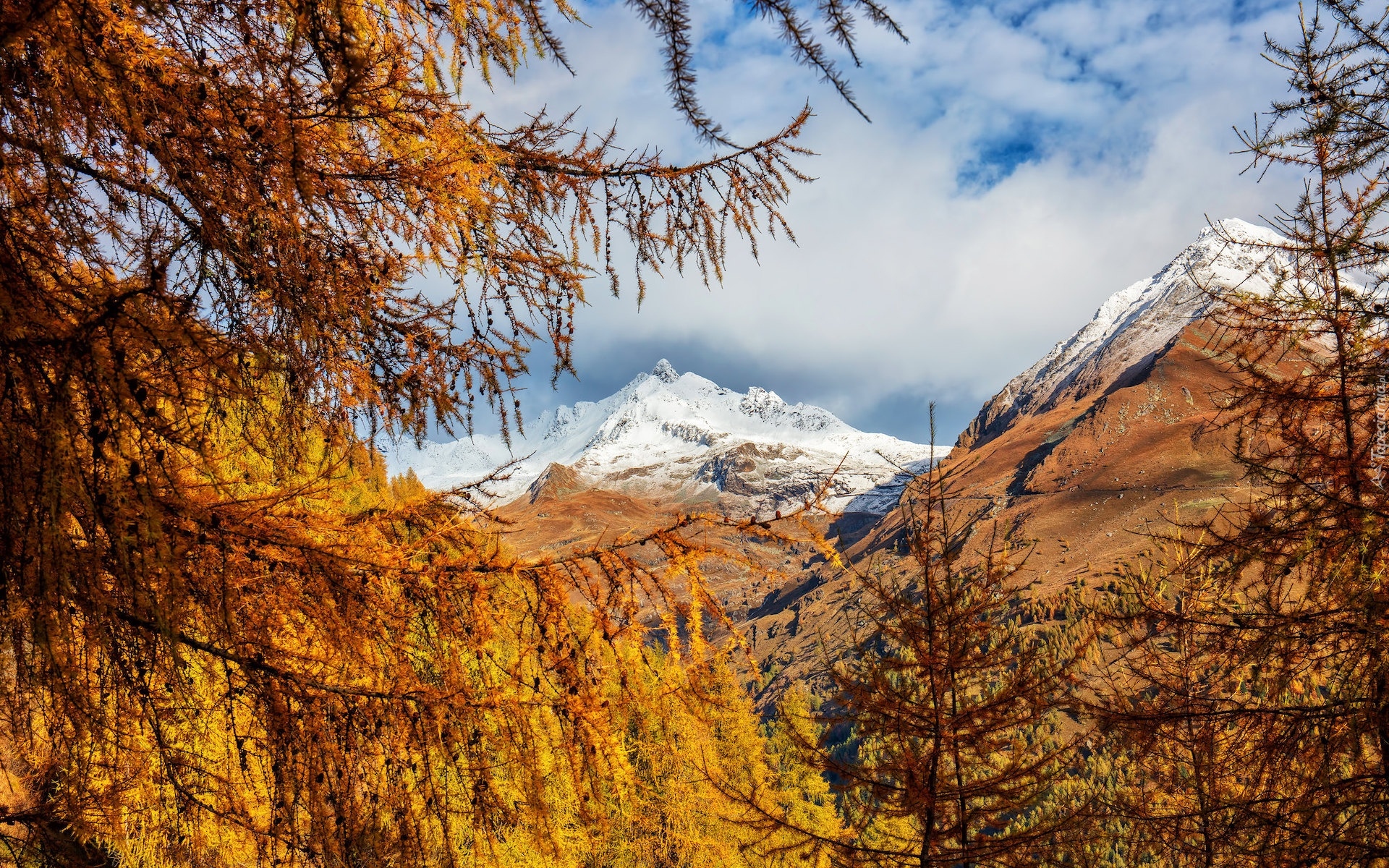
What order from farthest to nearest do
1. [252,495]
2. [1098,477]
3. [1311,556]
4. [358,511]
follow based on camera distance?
1. [1098,477]
2. [1311,556]
3. [358,511]
4. [252,495]

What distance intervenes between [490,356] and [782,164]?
1.91 metres

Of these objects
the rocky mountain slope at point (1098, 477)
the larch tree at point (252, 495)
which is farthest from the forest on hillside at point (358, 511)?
the rocky mountain slope at point (1098, 477)

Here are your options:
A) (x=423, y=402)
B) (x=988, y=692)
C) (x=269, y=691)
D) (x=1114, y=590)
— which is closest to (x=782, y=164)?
(x=423, y=402)

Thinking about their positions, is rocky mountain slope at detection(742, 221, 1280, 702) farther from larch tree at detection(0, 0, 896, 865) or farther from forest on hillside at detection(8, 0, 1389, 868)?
larch tree at detection(0, 0, 896, 865)

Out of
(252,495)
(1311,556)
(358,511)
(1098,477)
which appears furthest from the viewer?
(1098,477)

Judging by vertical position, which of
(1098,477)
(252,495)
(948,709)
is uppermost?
(1098,477)

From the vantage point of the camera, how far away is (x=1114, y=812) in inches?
184

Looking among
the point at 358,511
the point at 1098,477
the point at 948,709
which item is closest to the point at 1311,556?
the point at 948,709

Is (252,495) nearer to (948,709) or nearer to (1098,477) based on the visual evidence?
(948,709)

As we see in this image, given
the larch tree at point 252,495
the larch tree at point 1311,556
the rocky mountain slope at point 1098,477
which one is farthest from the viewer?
the rocky mountain slope at point 1098,477

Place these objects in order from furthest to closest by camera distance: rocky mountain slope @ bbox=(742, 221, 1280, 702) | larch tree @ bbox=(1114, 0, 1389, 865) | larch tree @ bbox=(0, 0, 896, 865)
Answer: rocky mountain slope @ bbox=(742, 221, 1280, 702)
larch tree @ bbox=(1114, 0, 1389, 865)
larch tree @ bbox=(0, 0, 896, 865)

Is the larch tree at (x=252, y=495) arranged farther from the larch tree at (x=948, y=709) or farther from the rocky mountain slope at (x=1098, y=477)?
the rocky mountain slope at (x=1098, y=477)

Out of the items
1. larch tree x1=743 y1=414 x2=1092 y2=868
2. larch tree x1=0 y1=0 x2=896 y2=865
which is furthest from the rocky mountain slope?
larch tree x1=0 y1=0 x2=896 y2=865

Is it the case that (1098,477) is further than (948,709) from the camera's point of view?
Yes
